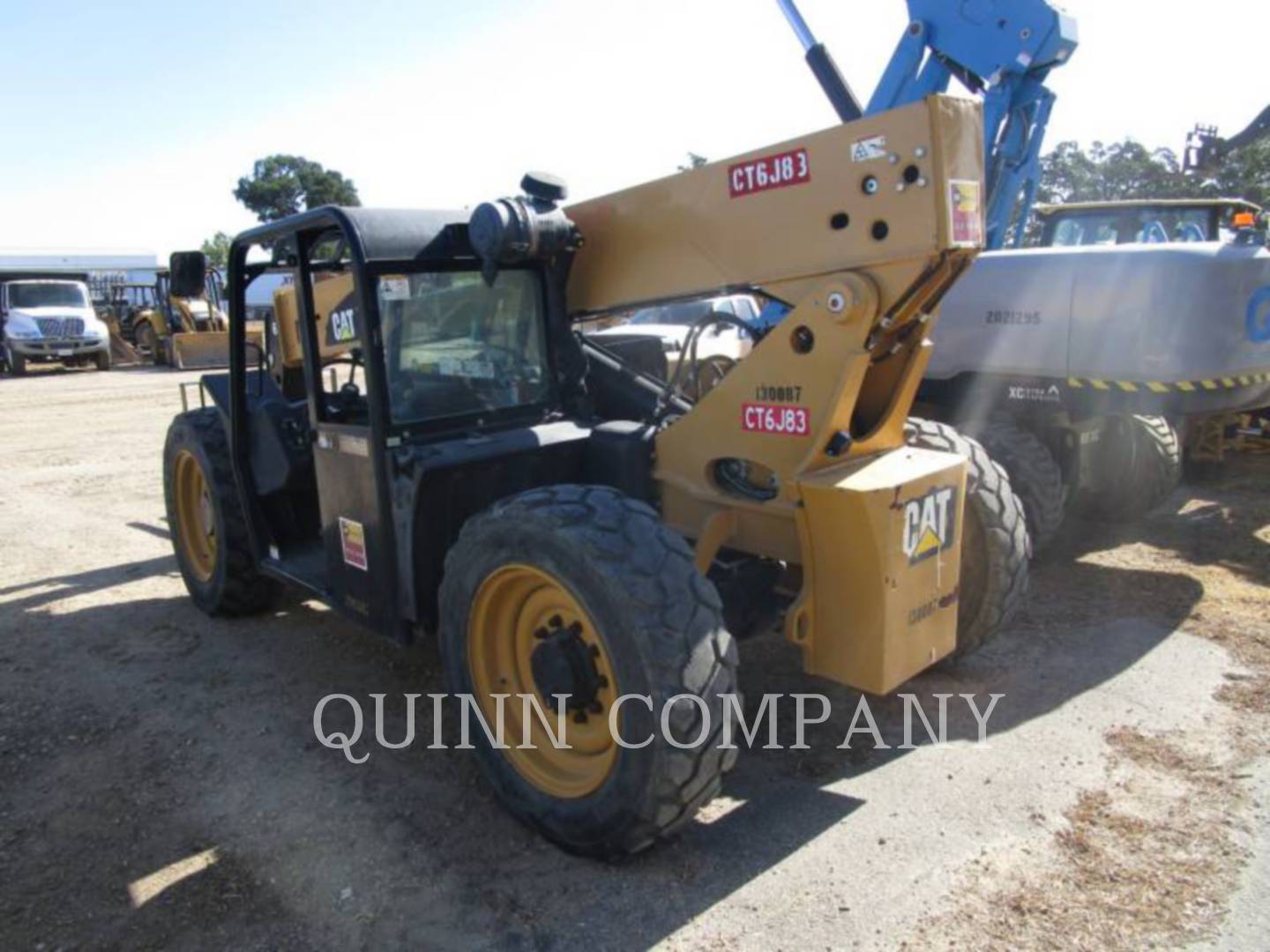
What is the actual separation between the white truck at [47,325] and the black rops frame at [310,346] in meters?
21.3

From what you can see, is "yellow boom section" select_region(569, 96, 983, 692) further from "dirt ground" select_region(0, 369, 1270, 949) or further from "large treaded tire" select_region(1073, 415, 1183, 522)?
"large treaded tire" select_region(1073, 415, 1183, 522)

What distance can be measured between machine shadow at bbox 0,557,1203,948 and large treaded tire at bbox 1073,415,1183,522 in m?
1.35

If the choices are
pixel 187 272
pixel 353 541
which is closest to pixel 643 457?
pixel 353 541

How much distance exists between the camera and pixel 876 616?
3094 mm

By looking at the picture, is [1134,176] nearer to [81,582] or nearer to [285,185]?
[81,582]

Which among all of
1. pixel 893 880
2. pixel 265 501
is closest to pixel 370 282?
pixel 265 501

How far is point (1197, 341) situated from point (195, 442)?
5481mm

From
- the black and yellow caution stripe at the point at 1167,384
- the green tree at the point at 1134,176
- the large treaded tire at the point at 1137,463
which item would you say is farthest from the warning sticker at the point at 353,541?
the green tree at the point at 1134,176

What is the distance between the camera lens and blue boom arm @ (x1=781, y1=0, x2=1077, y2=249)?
22.5ft

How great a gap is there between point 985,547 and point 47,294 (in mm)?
24842

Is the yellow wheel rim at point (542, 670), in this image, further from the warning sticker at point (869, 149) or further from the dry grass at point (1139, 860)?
the warning sticker at point (869, 149)

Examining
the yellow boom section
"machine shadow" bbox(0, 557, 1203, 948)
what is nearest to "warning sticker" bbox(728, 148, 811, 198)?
the yellow boom section

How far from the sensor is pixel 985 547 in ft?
12.9

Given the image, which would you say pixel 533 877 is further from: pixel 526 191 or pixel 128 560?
pixel 128 560
